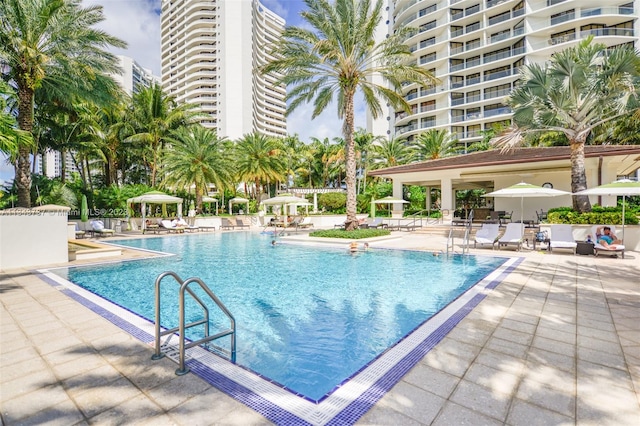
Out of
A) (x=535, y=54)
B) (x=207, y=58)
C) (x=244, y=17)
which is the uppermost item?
(x=244, y=17)

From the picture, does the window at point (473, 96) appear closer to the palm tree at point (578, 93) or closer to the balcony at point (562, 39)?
the balcony at point (562, 39)

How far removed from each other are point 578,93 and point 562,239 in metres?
6.56

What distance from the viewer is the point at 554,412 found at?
273cm

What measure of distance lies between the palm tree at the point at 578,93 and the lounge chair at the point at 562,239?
314 cm

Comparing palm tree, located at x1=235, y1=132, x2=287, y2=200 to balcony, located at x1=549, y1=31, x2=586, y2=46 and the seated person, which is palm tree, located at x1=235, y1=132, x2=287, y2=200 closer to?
the seated person

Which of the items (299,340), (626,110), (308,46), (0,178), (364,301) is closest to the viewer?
(299,340)

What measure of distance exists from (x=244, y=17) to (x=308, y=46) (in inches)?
3157

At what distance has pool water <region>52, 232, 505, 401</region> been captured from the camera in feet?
14.3

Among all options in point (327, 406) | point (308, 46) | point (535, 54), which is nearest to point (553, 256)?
point (327, 406)

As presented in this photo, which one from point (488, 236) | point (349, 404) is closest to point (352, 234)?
point (488, 236)

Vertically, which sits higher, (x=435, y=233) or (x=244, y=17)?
(x=244, y=17)

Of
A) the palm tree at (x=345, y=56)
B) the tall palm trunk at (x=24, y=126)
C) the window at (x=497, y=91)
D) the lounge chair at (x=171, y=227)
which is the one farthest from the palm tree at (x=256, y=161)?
the window at (x=497, y=91)

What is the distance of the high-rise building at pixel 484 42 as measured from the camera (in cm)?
4319

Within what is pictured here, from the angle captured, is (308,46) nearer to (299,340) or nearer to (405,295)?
(405,295)
